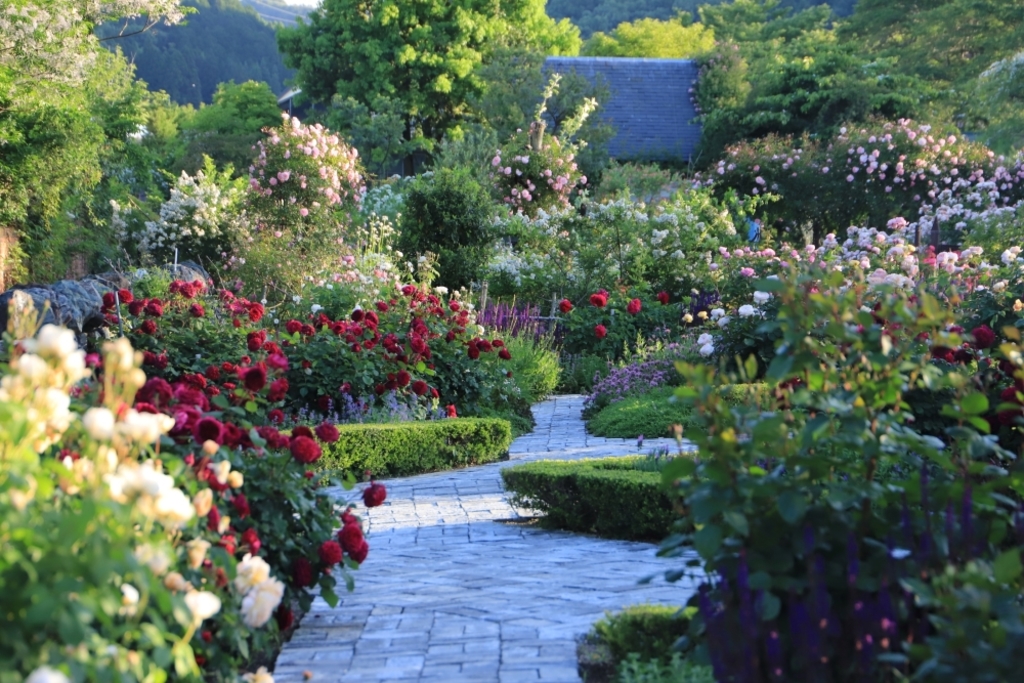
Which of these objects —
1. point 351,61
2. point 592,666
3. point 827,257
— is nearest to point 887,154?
point 827,257

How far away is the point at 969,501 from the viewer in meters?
2.53

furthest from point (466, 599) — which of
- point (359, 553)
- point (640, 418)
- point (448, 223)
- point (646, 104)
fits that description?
point (646, 104)

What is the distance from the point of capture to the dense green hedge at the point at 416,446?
690 cm

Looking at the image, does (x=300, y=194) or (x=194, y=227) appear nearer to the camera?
(x=194, y=227)

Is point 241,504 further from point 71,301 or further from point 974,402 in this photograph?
point 71,301

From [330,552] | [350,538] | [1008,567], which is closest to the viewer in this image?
[1008,567]

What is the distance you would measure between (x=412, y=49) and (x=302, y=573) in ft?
105

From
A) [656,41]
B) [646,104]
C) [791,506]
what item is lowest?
[646,104]

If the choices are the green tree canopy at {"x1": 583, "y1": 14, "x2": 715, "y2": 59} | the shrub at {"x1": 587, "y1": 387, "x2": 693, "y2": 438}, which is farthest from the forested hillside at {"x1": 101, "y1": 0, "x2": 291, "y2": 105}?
the shrub at {"x1": 587, "y1": 387, "x2": 693, "y2": 438}

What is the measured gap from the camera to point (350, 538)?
375cm

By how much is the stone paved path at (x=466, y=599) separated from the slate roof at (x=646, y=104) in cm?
2324

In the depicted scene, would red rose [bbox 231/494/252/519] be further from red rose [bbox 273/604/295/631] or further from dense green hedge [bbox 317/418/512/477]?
dense green hedge [bbox 317/418/512/477]

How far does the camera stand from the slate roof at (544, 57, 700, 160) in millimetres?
28500

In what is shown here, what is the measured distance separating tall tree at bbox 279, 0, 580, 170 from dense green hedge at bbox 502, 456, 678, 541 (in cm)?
2826
